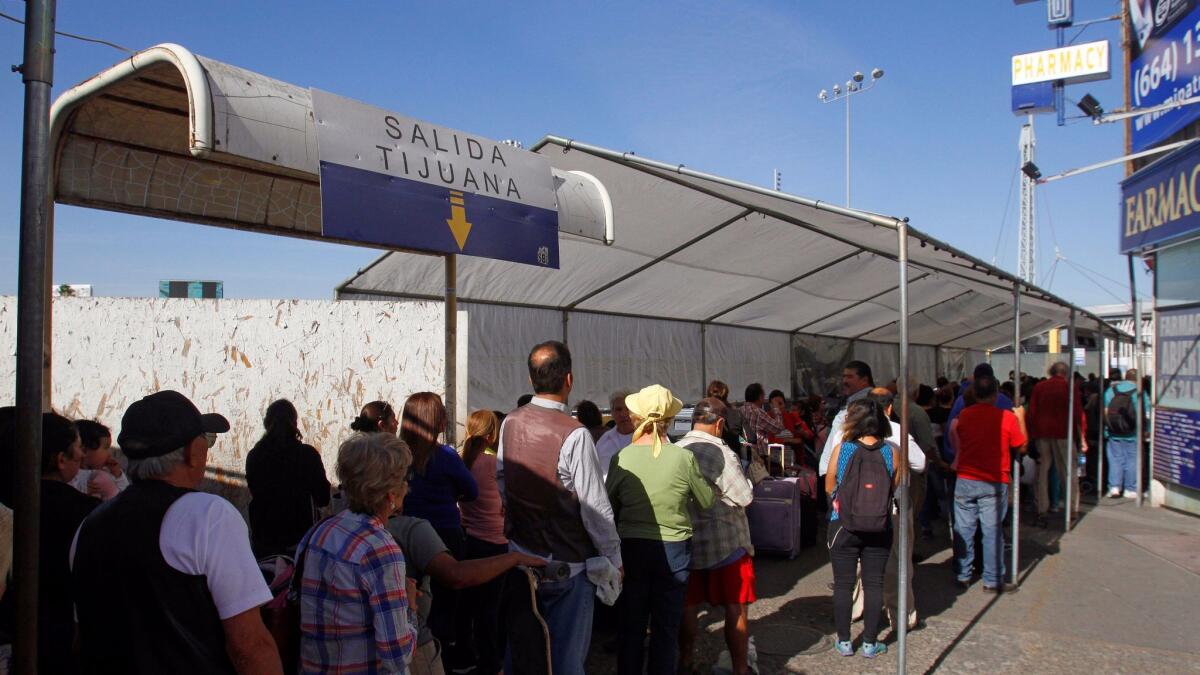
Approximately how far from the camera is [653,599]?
3992 mm

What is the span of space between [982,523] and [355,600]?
18.5ft

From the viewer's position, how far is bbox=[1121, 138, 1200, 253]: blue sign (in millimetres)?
9414

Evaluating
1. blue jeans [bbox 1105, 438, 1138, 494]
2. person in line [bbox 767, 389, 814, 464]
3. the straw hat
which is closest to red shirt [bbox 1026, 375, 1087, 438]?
blue jeans [bbox 1105, 438, 1138, 494]

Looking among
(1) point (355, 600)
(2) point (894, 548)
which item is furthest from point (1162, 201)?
(1) point (355, 600)

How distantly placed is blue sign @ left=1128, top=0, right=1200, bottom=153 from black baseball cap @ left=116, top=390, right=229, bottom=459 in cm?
1179

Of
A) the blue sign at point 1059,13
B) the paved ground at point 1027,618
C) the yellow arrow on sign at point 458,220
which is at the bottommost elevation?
the paved ground at point 1027,618

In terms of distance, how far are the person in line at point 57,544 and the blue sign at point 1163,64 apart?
39.5 feet

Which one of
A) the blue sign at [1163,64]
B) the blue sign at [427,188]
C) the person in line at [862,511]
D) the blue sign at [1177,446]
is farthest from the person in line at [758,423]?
the blue sign at [1163,64]

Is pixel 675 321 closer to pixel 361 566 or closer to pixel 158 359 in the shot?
pixel 158 359

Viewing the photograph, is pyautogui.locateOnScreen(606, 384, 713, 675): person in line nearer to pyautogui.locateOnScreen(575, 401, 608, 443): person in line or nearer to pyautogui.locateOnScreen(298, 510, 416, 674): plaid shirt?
pyautogui.locateOnScreen(298, 510, 416, 674): plaid shirt

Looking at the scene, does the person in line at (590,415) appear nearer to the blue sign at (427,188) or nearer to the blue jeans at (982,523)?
the blue sign at (427,188)

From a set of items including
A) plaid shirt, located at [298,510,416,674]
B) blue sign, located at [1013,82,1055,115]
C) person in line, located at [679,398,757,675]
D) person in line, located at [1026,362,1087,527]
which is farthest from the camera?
blue sign, located at [1013,82,1055,115]

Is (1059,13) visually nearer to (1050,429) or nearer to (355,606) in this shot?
(1050,429)

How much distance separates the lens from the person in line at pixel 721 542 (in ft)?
14.5
